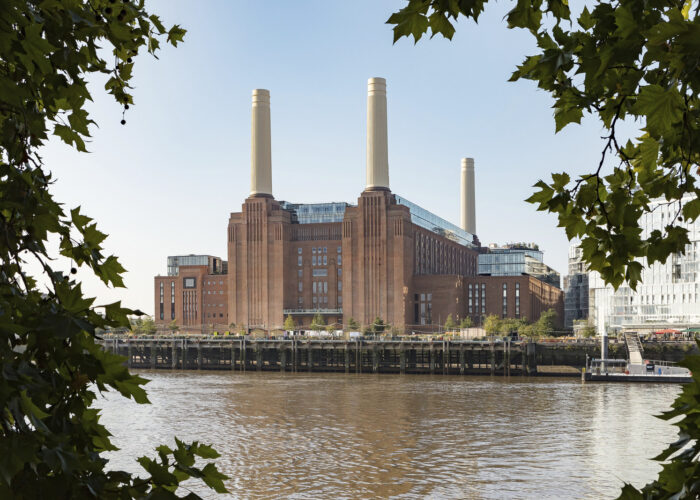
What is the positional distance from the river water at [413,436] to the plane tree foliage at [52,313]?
14.8 meters

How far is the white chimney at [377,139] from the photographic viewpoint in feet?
→ 470

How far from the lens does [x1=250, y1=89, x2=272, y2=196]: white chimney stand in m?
152

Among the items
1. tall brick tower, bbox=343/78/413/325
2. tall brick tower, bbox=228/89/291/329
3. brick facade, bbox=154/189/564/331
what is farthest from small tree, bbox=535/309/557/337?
tall brick tower, bbox=228/89/291/329

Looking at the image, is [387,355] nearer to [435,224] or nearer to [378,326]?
[378,326]

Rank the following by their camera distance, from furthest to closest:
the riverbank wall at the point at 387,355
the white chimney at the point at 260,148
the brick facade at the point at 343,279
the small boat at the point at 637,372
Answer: the white chimney at the point at 260,148 → the brick facade at the point at 343,279 → the riverbank wall at the point at 387,355 → the small boat at the point at 637,372

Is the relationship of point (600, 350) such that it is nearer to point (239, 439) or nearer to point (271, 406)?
point (271, 406)

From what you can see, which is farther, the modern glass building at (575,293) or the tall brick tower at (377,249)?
the modern glass building at (575,293)

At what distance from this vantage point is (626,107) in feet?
14.6

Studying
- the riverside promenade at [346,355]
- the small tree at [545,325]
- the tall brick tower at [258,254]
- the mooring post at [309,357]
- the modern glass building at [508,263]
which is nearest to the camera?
the riverside promenade at [346,355]

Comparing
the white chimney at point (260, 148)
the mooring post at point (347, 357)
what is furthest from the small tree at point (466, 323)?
the mooring post at point (347, 357)

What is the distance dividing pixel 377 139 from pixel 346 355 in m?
60.9

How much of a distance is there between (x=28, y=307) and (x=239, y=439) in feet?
126

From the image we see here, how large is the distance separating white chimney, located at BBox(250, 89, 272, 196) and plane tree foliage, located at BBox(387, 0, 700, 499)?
148 metres

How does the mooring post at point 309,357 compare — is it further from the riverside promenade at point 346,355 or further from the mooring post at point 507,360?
the mooring post at point 507,360
